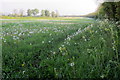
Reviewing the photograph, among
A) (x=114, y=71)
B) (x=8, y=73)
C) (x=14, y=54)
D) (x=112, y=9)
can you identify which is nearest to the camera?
(x=114, y=71)

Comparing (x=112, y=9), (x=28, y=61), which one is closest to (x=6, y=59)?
(x=28, y=61)

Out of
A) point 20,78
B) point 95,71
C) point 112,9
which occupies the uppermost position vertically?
point 112,9

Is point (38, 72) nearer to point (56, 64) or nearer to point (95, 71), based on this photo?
point (56, 64)

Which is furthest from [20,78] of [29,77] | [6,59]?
[6,59]

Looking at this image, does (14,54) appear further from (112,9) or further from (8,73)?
(112,9)

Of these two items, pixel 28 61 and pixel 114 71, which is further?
pixel 28 61

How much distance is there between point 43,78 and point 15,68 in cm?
92

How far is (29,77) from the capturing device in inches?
129

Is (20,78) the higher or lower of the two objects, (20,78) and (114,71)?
the lower

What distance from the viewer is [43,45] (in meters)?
5.50

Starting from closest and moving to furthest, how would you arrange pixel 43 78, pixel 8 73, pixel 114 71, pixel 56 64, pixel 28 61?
pixel 114 71, pixel 43 78, pixel 8 73, pixel 56 64, pixel 28 61

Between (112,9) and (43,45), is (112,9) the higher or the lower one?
the higher one

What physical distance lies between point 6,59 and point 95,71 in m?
2.57

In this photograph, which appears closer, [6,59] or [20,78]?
[20,78]
